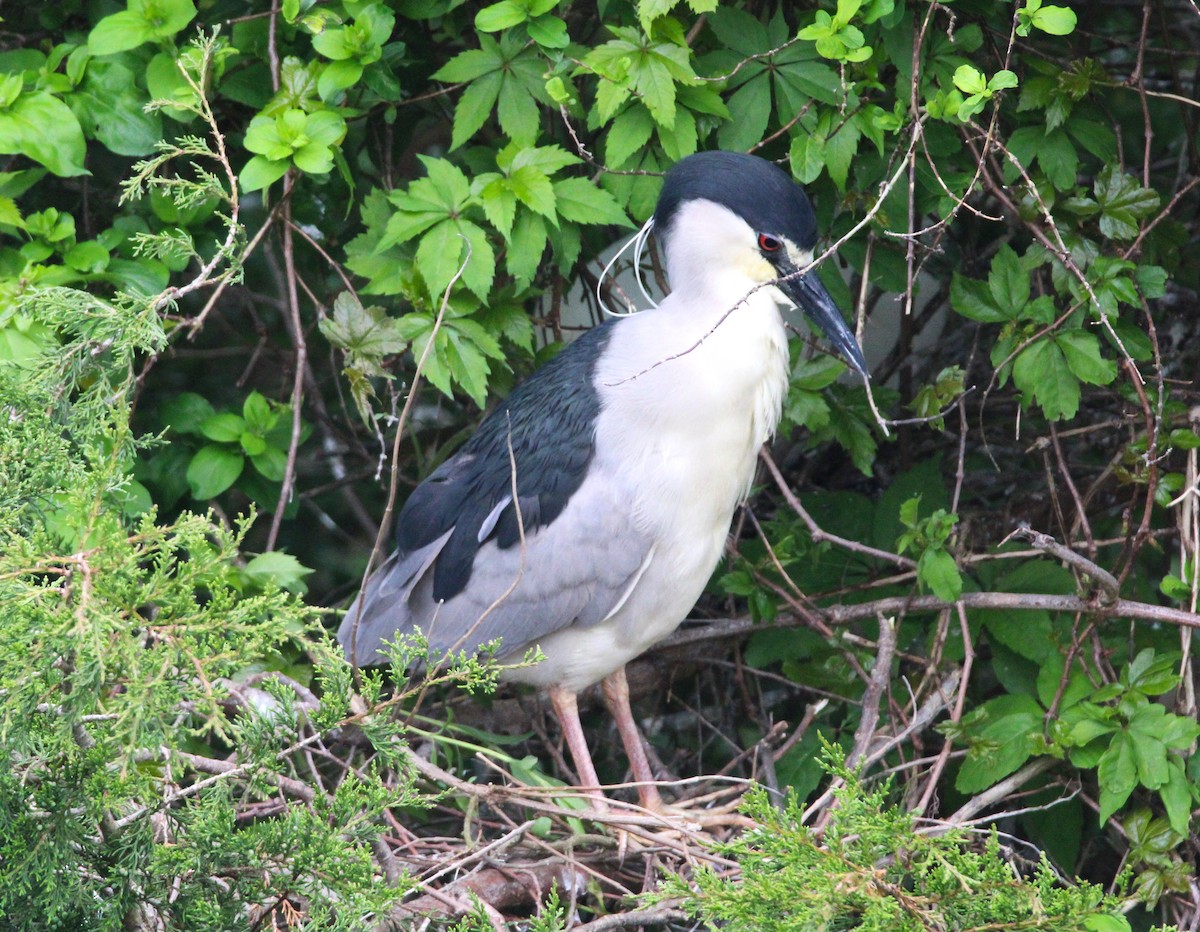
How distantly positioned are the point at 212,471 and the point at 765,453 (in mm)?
1012

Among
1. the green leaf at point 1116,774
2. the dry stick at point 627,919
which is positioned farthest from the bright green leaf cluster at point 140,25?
the green leaf at point 1116,774

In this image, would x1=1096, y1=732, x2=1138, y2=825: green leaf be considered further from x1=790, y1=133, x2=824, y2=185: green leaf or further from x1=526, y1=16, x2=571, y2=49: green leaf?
x1=526, y1=16, x2=571, y2=49: green leaf

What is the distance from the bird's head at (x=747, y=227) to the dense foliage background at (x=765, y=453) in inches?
2.3

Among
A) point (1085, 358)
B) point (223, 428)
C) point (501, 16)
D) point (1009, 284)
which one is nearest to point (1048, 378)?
point (1085, 358)

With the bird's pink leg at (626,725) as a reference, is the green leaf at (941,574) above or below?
above

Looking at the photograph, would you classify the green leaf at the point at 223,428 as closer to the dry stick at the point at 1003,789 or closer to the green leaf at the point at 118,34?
the green leaf at the point at 118,34

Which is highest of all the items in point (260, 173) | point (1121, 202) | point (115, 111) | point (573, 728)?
point (115, 111)

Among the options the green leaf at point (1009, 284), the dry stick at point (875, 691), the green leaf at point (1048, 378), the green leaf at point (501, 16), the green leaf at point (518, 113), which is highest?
the green leaf at point (501, 16)

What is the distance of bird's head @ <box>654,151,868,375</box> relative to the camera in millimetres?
2119

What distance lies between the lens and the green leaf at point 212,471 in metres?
2.35

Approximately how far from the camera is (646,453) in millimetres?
2229

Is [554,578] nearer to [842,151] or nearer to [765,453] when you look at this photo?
[765,453]

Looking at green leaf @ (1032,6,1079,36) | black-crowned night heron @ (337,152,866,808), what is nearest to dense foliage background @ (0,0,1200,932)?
green leaf @ (1032,6,1079,36)

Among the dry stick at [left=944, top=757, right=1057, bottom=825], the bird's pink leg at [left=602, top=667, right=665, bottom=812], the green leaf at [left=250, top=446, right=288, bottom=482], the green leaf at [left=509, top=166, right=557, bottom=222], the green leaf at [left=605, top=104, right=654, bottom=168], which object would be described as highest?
the green leaf at [left=605, top=104, right=654, bottom=168]
